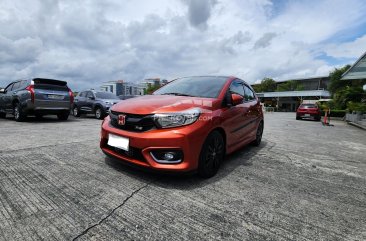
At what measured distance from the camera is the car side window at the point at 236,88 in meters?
3.70

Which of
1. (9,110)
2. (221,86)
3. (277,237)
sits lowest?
(277,237)

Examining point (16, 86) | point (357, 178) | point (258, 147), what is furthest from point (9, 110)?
point (357, 178)

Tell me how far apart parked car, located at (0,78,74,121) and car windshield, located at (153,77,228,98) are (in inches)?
233

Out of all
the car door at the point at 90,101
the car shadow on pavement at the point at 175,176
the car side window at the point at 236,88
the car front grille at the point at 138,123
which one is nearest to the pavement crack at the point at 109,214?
the car shadow on pavement at the point at 175,176

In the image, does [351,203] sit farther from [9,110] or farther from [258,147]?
[9,110]

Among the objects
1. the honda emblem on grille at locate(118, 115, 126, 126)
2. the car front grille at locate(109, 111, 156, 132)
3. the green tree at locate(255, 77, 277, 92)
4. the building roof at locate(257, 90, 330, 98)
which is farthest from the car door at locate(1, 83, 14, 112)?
the green tree at locate(255, 77, 277, 92)

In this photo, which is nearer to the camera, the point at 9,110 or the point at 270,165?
the point at 270,165

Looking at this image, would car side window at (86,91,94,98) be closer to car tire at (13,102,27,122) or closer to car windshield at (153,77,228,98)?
car tire at (13,102,27,122)

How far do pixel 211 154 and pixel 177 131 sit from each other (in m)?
0.66

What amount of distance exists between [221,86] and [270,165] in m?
1.49

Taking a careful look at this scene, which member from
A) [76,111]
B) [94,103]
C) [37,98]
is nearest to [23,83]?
[37,98]

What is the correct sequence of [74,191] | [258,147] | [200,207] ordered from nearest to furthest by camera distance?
[200,207], [74,191], [258,147]

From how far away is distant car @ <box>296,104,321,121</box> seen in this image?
16594 millimetres

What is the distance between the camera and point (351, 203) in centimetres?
243
